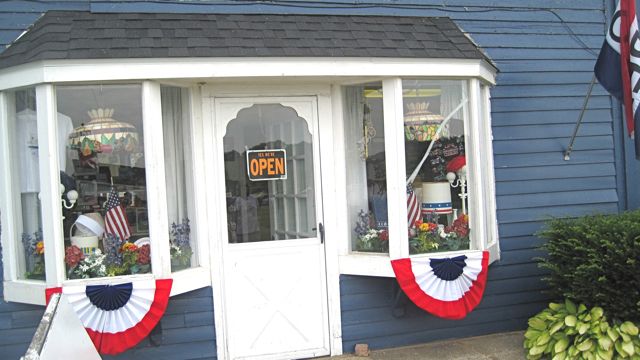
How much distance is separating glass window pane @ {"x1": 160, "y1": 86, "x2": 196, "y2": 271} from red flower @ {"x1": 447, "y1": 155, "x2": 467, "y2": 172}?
211 cm

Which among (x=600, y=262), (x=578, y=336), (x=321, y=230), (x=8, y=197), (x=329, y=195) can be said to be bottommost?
(x=578, y=336)

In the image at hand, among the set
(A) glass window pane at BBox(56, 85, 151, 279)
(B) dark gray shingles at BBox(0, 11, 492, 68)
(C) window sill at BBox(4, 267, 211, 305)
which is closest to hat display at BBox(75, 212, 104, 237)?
(A) glass window pane at BBox(56, 85, 151, 279)

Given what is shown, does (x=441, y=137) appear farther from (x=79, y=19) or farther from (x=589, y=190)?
(x=79, y=19)

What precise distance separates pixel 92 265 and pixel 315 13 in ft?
8.65

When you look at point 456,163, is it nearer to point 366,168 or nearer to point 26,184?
point 366,168

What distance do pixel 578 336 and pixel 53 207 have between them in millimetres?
3895

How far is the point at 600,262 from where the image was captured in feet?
14.9

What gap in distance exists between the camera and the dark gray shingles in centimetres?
419

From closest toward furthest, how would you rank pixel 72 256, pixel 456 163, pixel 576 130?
pixel 72 256 → pixel 456 163 → pixel 576 130

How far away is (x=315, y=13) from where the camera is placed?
5090 millimetres

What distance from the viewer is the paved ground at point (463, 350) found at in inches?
197

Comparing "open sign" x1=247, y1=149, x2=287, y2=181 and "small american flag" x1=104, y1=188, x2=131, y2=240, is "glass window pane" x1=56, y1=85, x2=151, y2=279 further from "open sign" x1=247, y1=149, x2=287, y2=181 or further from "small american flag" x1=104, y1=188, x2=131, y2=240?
"open sign" x1=247, y1=149, x2=287, y2=181

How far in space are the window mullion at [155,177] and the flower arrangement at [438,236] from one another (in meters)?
1.91

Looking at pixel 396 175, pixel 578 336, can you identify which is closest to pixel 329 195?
pixel 396 175
